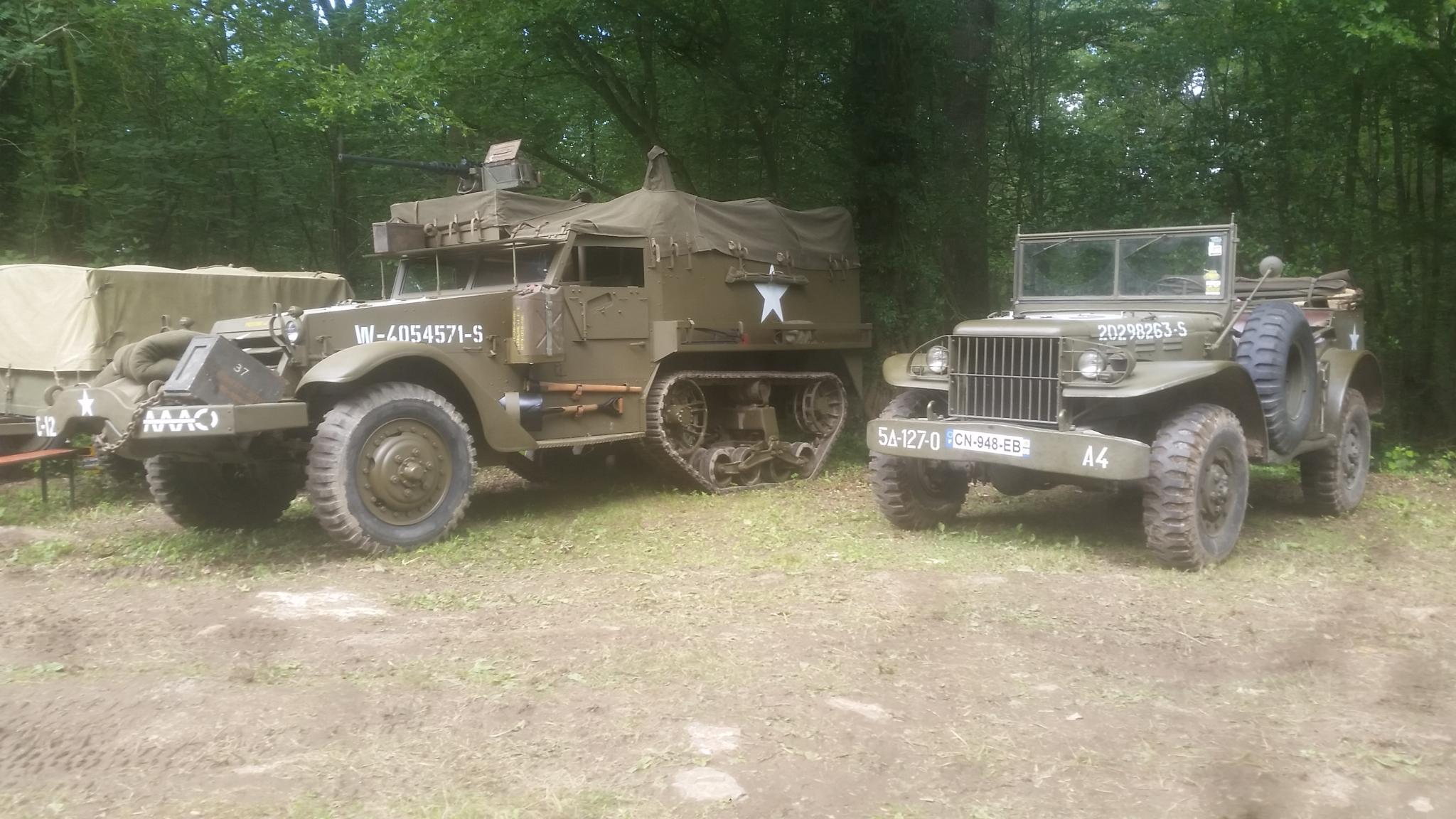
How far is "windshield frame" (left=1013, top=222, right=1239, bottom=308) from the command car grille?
114 cm

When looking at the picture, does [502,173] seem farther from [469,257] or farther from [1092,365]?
[1092,365]

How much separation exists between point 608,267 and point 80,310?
165 inches

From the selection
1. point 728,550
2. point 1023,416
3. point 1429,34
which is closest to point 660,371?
point 728,550

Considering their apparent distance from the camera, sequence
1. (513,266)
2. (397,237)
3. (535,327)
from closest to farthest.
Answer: (535,327), (513,266), (397,237)

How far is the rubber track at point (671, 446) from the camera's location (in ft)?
29.7

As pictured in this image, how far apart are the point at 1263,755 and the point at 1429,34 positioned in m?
8.32

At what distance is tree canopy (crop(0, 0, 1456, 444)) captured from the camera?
38.7 ft

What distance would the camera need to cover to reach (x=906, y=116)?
1185cm

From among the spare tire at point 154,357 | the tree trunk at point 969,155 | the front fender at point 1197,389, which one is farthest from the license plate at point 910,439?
the tree trunk at point 969,155

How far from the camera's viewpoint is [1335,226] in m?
12.2

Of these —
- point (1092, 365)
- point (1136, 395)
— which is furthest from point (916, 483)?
point (1136, 395)

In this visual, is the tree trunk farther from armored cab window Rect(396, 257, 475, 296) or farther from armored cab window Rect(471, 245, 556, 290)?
armored cab window Rect(396, 257, 475, 296)

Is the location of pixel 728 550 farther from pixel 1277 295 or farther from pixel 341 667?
pixel 1277 295

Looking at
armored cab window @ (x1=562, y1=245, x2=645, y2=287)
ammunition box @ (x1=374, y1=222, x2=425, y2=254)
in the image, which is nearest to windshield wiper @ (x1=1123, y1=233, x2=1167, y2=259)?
armored cab window @ (x1=562, y1=245, x2=645, y2=287)
